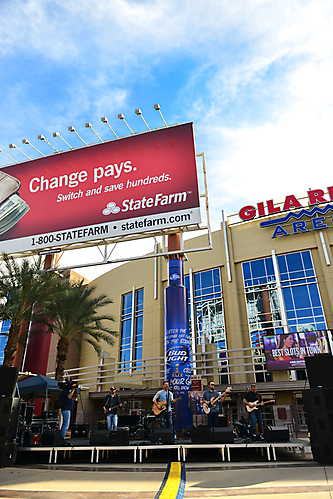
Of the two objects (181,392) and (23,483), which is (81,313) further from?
(23,483)

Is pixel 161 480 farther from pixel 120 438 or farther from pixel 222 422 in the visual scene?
pixel 222 422

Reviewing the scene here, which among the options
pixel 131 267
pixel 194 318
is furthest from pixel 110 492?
pixel 131 267

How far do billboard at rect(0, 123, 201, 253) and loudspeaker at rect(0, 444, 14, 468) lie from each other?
11.8 m

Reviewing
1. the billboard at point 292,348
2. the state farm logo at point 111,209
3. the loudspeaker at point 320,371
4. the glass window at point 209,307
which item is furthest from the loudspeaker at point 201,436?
the glass window at point 209,307

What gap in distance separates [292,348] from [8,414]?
14.9 meters

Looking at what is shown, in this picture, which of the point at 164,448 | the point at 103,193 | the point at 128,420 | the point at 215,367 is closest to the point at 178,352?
the point at 215,367

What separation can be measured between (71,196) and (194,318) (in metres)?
12.4

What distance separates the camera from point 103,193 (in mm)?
19812

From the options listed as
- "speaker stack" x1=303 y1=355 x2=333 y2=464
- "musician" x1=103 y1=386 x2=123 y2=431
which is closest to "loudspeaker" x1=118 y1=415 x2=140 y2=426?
"musician" x1=103 y1=386 x2=123 y2=431

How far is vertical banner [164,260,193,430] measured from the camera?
50.4 feet

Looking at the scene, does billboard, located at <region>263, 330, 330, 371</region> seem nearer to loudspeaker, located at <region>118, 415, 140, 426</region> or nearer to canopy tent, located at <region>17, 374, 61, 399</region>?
loudspeaker, located at <region>118, 415, 140, 426</region>

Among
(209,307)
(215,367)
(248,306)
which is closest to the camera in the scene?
(215,367)

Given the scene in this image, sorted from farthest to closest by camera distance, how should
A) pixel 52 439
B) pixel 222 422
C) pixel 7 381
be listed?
pixel 222 422, pixel 52 439, pixel 7 381

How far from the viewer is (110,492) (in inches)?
217
